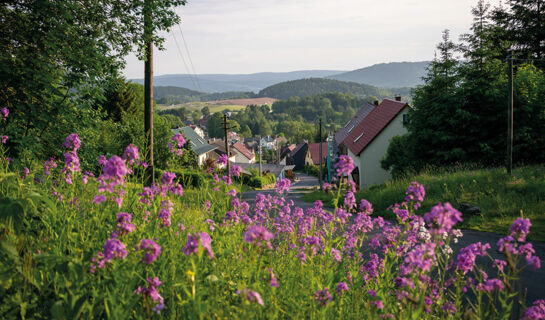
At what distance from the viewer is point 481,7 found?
30094 mm

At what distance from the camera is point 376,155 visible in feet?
111

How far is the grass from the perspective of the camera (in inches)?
497

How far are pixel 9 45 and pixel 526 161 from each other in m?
26.3

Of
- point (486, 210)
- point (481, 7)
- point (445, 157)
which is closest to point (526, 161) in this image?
point (445, 157)

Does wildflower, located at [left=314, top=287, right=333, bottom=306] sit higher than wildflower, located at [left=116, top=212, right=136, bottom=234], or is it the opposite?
wildflower, located at [left=116, top=212, right=136, bottom=234]

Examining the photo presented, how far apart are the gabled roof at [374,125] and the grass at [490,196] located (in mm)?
15571

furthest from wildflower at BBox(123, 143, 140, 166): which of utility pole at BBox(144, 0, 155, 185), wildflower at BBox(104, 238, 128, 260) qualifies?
utility pole at BBox(144, 0, 155, 185)

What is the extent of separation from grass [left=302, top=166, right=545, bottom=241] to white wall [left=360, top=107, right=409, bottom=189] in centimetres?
1517

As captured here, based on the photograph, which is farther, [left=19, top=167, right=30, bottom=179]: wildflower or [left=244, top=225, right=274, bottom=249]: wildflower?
[left=19, top=167, right=30, bottom=179]: wildflower

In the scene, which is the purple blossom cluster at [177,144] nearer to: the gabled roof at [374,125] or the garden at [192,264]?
the garden at [192,264]

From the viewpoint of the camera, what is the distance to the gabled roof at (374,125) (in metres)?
33.4

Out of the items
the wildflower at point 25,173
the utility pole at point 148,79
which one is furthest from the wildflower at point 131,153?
the utility pole at point 148,79

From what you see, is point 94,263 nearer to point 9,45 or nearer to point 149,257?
point 149,257

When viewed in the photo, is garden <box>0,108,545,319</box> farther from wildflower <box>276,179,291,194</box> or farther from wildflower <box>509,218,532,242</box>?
wildflower <box>276,179,291,194</box>
